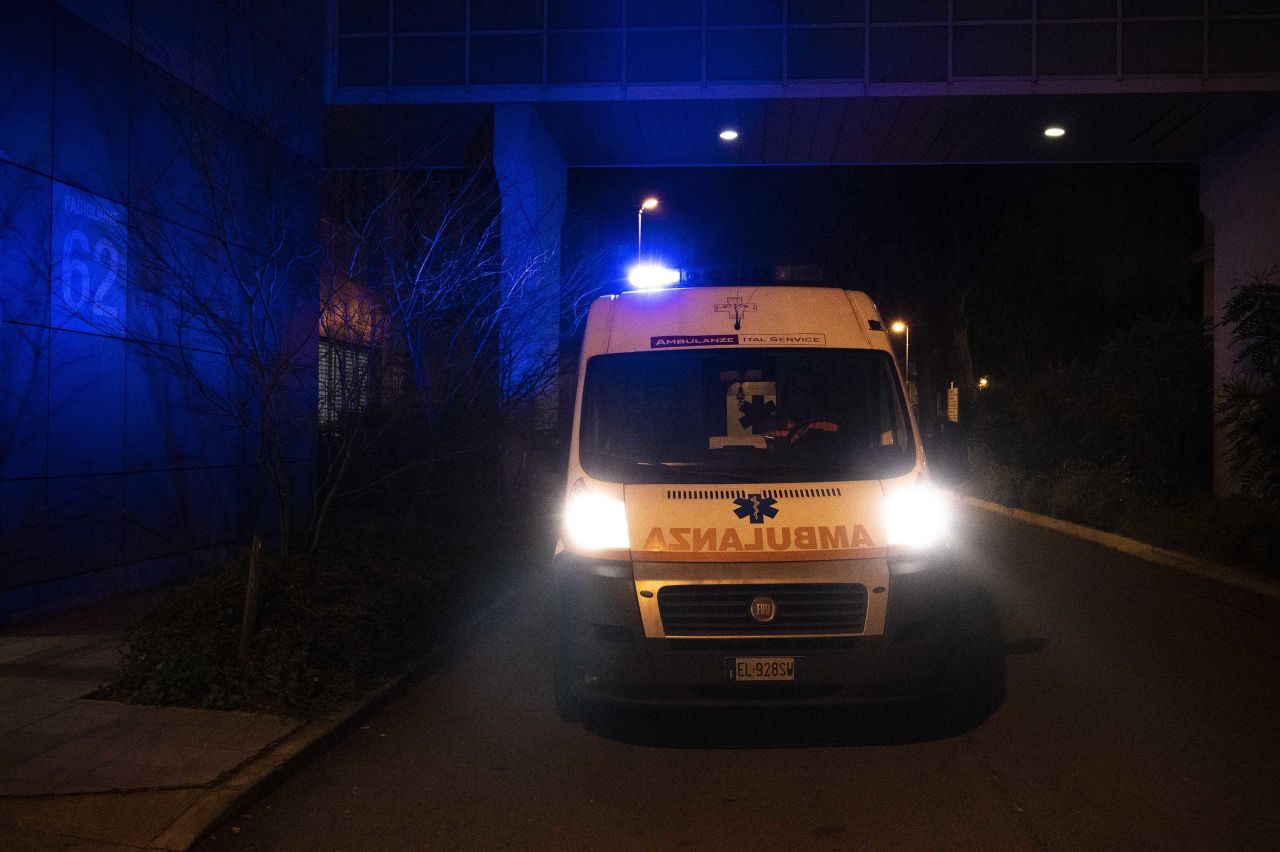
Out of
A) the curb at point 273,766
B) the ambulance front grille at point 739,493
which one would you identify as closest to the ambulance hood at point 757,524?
the ambulance front grille at point 739,493

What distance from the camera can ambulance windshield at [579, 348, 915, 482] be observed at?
706 cm

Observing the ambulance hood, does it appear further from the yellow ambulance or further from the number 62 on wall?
the number 62 on wall

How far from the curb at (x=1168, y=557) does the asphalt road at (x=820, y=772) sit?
412 cm

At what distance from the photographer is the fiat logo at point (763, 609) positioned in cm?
605

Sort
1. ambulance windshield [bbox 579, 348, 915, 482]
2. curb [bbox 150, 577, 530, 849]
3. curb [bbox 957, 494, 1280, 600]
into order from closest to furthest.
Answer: curb [bbox 150, 577, 530, 849] → ambulance windshield [bbox 579, 348, 915, 482] → curb [bbox 957, 494, 1280, 600]

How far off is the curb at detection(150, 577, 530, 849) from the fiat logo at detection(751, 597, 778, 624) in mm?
2571

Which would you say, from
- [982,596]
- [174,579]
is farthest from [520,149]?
[982,596]

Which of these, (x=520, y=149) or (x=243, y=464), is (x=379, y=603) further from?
(x=520, y=149)

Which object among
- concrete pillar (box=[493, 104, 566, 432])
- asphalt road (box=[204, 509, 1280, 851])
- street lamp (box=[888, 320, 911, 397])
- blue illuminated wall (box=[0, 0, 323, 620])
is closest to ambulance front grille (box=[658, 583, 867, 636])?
asphalt road (box=[204, 509, 1280, 851])

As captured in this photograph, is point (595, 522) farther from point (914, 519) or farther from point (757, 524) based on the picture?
point (914, 519)

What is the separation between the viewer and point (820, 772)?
5863mm

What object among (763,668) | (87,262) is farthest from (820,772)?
(87,262)

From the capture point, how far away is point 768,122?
19531 mm

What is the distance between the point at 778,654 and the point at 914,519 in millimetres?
1119
